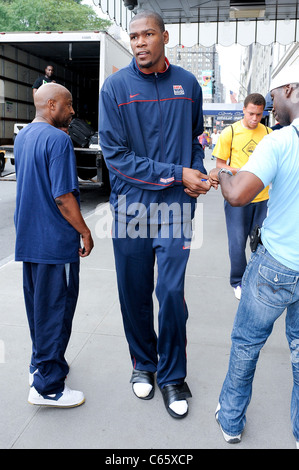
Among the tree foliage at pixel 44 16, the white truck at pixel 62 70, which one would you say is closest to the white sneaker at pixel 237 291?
the white truck at pixel 62 70

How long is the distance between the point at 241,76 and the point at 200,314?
17355 cm

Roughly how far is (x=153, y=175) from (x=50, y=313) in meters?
0.98

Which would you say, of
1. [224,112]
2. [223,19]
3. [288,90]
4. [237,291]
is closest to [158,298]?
[288,90]

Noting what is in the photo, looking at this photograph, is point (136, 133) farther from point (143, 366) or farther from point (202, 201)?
point (202, 201)

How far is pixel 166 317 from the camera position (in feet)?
8.95

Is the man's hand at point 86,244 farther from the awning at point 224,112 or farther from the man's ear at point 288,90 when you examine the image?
the awning at point 224,112

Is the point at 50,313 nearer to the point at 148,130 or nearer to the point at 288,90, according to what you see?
the point at 148,130

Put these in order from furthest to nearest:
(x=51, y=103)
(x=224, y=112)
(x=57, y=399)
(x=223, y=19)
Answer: (x=224, y=112), (x=223, y=19), (x=57, y=399), (x=51, y=103)

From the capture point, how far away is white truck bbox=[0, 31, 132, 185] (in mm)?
10602

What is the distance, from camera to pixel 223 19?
1209cm

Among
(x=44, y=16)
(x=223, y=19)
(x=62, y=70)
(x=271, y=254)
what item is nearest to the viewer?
(x=271, y=254)

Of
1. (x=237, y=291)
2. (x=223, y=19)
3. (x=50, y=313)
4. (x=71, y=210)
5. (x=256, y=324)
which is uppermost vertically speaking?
(x=223, y=19)

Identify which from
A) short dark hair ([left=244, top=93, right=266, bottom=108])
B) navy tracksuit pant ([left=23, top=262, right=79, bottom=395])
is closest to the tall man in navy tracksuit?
navy tracksuit pant ([left=23, top=262, right=79, bottom=395])
